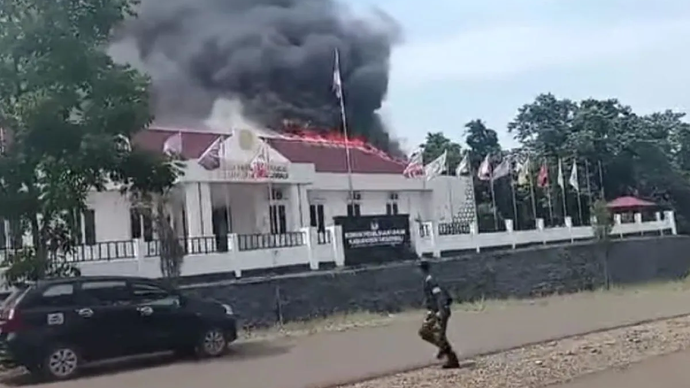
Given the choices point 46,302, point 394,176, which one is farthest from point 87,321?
point 394,176

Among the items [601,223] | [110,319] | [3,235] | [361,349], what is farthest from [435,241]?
[110,319]

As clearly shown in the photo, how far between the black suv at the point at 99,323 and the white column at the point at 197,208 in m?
13.9

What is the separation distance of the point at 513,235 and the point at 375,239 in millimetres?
7867

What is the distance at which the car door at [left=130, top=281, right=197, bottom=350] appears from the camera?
15315mm

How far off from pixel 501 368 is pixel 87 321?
6493 millimetres

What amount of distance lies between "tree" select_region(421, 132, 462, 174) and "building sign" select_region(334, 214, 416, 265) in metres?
24.0

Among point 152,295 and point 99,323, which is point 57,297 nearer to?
point 99,323

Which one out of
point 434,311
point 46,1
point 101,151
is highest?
point 46,1

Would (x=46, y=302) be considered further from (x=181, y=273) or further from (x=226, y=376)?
(x=181, y=273)

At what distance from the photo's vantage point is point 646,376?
10.9 metres

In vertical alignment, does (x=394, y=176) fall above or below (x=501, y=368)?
above

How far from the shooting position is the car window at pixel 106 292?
1483cm

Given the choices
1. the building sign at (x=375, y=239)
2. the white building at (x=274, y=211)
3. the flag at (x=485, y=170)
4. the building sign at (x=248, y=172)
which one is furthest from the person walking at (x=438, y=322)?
the flag at (x=485, y=170)

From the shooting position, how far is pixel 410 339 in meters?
16.8
